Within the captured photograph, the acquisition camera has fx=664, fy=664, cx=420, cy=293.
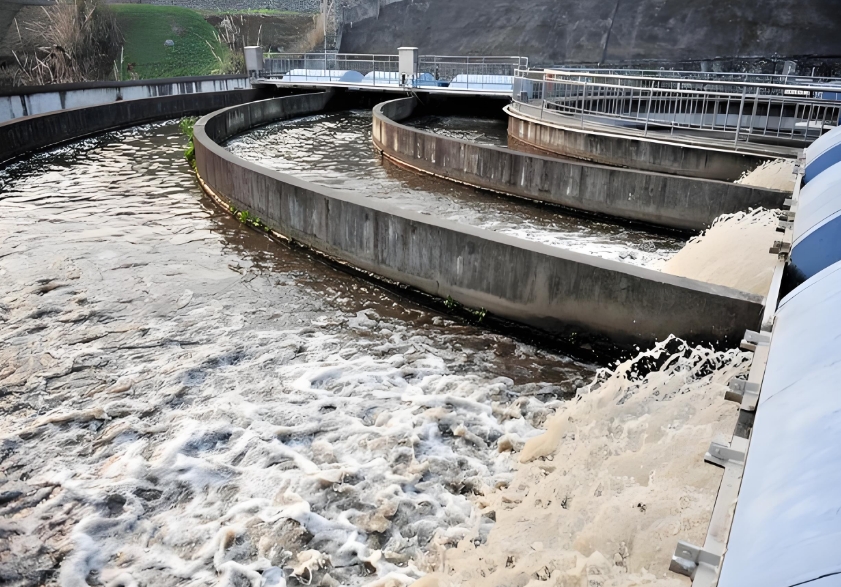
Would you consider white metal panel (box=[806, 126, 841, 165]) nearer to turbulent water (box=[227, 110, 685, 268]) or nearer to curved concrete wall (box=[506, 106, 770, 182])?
turbulent water (box=[227, 110, 685, 268])

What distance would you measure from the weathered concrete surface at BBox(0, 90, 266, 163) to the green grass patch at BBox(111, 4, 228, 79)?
2922cm

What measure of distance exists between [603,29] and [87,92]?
36457mm

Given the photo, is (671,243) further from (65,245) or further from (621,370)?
(65,245)

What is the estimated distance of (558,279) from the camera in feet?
22.2

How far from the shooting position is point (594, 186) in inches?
467

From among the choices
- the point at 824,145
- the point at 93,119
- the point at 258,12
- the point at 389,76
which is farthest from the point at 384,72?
the point at 258,12

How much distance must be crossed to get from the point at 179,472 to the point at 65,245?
614 centimetres

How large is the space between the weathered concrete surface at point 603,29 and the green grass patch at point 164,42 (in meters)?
12.9

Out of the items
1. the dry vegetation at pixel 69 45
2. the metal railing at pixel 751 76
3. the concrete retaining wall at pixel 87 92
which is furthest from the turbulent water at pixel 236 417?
the dry vegetation at pixel 69 45

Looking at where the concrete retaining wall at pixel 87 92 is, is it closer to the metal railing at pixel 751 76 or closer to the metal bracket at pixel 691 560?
the metal railing at pixel 751 76

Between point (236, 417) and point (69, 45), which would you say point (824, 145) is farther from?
point (69, 45)

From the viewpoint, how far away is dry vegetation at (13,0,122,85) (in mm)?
39938

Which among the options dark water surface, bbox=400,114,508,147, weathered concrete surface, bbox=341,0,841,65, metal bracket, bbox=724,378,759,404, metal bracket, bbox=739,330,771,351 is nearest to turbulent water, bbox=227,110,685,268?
dark water surface, bbox=400,114,508,147

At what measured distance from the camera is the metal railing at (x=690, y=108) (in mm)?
13109
